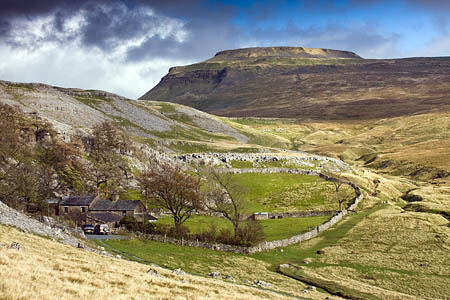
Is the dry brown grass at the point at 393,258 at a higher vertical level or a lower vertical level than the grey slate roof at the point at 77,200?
lower

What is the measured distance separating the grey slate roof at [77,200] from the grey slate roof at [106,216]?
2866 mm

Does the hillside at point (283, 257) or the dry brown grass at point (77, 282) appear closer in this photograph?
the dry brown grass at point (77, 282)

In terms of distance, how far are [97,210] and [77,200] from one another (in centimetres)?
454

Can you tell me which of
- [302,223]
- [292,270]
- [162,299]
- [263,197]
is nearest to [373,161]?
[263,197]

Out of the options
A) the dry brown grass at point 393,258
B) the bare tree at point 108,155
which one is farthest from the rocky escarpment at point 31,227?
the bare tree at point 108,155

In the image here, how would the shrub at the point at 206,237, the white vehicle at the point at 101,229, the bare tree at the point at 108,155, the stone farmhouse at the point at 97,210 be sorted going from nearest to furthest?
1. the shrub at the point at 206,237
2. the white vehicle at the point at 101,229
3. the stone farmhouse at the point at 97,210
4. the bare tree at the point at 108,155

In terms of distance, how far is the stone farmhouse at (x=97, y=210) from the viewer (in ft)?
259

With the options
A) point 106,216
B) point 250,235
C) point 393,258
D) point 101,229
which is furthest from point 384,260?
point 106,216

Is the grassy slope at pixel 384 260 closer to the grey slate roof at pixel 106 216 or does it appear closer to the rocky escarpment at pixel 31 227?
the rocky escarpment at pixel 31 227

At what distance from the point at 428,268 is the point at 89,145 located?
8751 cm

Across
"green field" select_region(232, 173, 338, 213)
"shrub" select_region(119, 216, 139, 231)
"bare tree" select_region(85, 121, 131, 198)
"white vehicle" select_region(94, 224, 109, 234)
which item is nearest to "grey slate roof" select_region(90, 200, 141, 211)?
"shrub" select_region(119, 216, 139, 231)

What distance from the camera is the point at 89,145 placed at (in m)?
118

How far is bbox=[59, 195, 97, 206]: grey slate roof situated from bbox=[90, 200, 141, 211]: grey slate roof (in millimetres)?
1333

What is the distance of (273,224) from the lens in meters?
84.2
